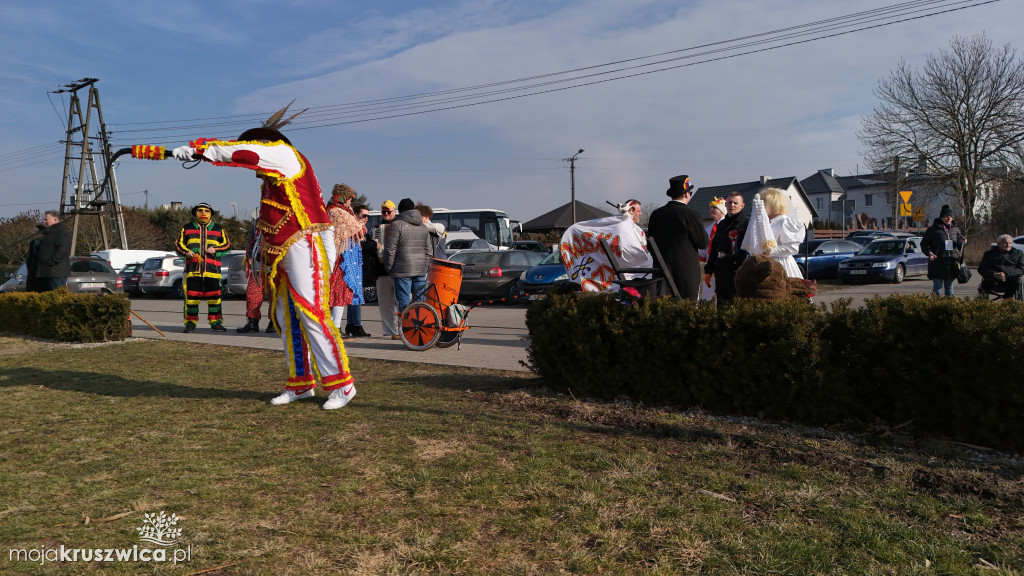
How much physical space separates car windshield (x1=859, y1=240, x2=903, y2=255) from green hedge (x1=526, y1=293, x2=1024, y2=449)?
2313cm

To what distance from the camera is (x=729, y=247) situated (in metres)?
7.34

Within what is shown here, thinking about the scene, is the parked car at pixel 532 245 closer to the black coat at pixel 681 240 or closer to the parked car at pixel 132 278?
the parked car at pixel 132 278

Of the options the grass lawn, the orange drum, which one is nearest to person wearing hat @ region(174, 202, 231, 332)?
the orange drum

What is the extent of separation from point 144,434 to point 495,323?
30.2ft

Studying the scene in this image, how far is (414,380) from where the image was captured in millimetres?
7055

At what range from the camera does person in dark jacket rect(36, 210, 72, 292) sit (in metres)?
11.9

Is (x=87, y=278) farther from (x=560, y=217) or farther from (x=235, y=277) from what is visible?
(x=560, y=217)

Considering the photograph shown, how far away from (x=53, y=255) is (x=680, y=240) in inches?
411

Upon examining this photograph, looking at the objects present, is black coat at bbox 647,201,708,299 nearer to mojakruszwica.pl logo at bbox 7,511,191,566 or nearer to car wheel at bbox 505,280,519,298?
mojakruszwica.pl logo at bbox 7,511,191,566

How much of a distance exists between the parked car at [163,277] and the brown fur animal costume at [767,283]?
24.4 meters

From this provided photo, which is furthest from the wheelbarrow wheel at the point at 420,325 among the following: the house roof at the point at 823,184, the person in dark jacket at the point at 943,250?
the house roof at the point at 823,184

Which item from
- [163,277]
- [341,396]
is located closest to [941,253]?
[341,396]

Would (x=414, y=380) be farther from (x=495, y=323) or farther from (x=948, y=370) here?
(x=495, y=323)

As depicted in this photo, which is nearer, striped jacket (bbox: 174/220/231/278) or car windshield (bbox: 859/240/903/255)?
striped jacket (bbox: 174/220/231/278)
